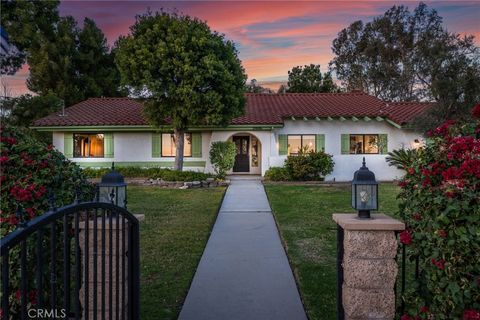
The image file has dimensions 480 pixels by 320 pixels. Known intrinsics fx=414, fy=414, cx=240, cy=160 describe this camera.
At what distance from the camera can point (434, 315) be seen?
10.0ft

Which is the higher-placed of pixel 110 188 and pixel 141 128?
pixel 141 128

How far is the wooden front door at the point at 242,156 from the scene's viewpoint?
78.0ft

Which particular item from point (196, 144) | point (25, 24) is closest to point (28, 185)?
point (196, 144)

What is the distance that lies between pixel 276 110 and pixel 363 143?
493 centimetres

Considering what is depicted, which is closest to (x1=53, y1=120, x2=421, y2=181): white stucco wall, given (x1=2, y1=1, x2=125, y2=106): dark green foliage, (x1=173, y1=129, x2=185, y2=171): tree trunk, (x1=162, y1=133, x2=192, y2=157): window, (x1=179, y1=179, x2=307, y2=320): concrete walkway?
(x1=162, y1=133, x2=192, y2=157): window

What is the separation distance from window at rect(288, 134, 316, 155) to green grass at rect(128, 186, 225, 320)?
7983 millimetres

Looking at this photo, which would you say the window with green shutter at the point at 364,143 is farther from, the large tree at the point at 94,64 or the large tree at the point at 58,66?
the large tree at the point at 58,66

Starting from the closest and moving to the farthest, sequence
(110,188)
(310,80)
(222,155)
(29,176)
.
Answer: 1. (29,176)
2. (110,188)
3. (222,155)
4. (310,80)

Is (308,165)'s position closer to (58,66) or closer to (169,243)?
(169,243)

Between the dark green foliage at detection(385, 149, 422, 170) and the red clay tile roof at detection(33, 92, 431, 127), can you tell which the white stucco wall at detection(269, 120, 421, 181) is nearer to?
the red clay tile roof at detection(33, 92, 431, 127)

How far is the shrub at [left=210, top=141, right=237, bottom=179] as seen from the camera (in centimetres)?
2027

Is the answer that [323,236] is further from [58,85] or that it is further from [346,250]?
[58,85]

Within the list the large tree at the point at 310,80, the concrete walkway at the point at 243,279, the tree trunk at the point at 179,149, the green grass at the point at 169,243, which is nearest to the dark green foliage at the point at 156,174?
the tree trunk at the point at 179,149

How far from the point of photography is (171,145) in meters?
22.1
